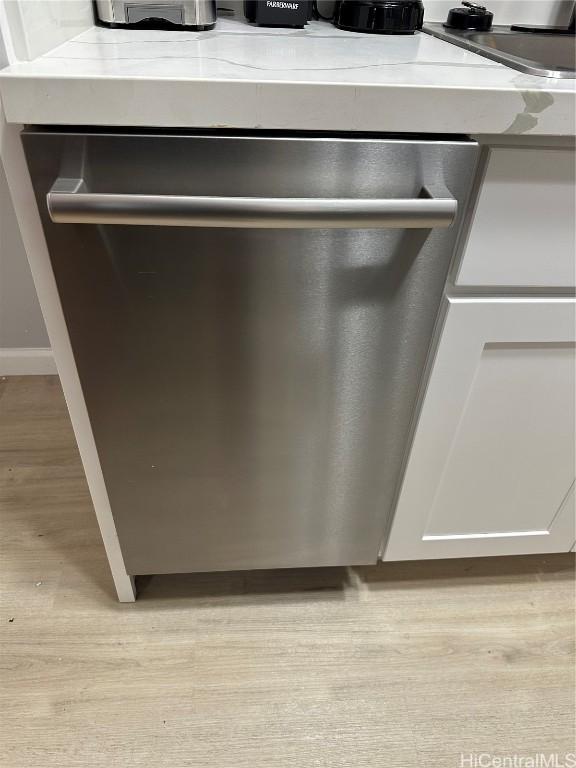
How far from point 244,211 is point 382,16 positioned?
575 mm

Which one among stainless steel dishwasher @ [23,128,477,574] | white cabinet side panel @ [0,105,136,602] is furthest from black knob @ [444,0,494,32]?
white cabinet side panel @ [0,105,136,602]

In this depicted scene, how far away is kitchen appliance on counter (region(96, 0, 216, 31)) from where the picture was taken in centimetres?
78

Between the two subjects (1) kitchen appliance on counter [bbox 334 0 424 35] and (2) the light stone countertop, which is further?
(1) kitchen appliance on counter [bbox 334 0 424 35]

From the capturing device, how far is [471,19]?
0.94m

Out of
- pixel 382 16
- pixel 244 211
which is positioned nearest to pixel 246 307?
pixel 244 211

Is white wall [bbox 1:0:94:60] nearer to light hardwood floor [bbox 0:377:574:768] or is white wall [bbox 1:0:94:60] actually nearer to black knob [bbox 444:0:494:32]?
black knob [bbox 444:0:494:32]

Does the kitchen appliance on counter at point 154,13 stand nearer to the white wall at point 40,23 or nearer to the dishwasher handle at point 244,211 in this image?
the white wall at point 40,23

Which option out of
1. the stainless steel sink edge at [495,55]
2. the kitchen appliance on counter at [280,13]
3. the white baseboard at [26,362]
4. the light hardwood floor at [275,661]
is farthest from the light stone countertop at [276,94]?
the white baseboard at [26,362]

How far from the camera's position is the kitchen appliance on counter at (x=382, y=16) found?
89 centimetres

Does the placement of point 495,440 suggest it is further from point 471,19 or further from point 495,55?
point 471,19

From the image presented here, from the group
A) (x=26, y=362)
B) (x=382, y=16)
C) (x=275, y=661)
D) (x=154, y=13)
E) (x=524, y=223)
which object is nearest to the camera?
(x=524, y=223)

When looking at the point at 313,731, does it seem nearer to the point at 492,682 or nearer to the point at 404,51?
the point at 492,682

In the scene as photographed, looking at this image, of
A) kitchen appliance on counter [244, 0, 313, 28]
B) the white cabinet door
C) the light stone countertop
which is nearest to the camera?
the light stone countertop

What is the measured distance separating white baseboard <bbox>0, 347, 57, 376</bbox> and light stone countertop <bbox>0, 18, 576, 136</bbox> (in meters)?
1.08
